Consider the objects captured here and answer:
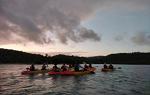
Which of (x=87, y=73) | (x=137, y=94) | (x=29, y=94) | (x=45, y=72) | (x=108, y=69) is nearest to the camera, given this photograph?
(x=29, y=94)

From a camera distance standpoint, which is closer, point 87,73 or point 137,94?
point 137,94

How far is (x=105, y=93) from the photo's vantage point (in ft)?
107

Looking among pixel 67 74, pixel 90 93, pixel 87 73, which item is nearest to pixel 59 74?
pixel 67 74

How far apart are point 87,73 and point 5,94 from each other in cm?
3443

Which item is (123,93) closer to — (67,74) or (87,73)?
(67,74)

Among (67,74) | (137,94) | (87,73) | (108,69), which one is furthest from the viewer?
(108,69)

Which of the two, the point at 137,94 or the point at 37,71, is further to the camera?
the point at 37,71

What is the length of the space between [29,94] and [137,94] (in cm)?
1351

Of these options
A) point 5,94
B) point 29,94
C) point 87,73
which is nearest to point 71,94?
point 29,94

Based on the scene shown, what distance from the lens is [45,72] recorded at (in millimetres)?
68250

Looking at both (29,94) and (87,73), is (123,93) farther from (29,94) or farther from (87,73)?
(87,73)

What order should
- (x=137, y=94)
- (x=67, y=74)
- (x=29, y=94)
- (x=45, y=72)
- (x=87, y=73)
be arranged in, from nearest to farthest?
(x=29, y=94)
(x=137, y=94)
(x=67, y=74)
(x=87, y=73)
(x=45, y=72)

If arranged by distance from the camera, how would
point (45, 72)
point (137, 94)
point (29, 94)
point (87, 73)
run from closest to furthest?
point (29, 94) < point (137, 94) < point (87, 73) < point (45, 72)

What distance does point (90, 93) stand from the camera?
32.3 m
